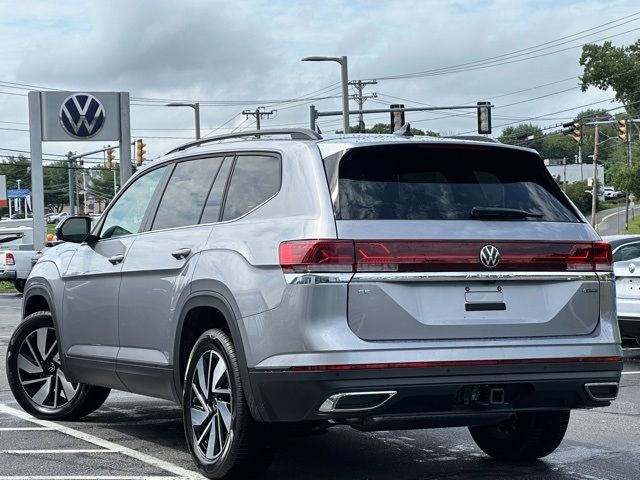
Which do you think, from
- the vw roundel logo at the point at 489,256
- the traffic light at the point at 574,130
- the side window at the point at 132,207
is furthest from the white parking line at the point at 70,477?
the traffic light at the point at 574,130

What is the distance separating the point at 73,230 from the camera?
8.10 m

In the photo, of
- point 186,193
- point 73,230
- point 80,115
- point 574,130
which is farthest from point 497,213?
point 574,130

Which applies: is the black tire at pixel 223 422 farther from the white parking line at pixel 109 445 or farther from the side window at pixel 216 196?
the side window at pixel 216 196

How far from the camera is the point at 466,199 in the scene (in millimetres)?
6086

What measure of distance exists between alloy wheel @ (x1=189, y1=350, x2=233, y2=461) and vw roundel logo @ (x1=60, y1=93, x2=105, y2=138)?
28.1 metres

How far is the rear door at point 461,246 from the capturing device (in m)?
5.67

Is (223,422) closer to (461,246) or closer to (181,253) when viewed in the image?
(181,253)

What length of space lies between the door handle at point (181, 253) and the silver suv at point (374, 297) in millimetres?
29

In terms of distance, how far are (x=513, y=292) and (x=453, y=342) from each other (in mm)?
435

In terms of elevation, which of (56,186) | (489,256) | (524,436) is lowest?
(524,436)

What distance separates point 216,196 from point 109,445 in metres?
1.89

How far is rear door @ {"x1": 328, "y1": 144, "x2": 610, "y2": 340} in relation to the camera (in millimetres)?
5672

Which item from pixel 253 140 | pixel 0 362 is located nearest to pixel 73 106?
pixel 0 362

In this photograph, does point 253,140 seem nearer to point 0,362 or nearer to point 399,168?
point 399,168
